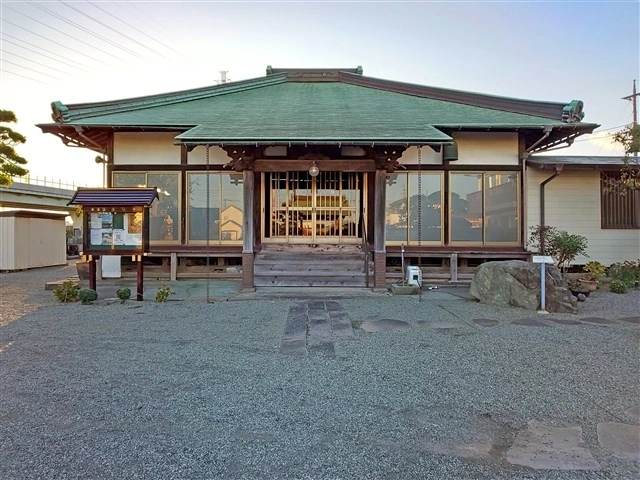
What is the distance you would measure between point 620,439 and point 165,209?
10284 millimetres

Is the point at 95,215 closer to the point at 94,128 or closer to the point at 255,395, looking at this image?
the point at 94,128

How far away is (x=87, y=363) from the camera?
438 cm

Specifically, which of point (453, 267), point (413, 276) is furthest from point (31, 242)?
point (453, 267)

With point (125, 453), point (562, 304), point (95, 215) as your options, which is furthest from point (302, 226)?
point (125, 453)

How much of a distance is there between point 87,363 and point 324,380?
8.97ft

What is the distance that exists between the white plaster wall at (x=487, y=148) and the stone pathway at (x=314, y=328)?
5721mm

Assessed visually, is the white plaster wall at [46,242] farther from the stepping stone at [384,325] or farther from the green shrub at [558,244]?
the green shrub at [558,244]

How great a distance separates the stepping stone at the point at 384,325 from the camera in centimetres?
584

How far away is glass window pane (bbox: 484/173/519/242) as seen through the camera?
10.4 m

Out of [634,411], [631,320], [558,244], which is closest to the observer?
[634,411]

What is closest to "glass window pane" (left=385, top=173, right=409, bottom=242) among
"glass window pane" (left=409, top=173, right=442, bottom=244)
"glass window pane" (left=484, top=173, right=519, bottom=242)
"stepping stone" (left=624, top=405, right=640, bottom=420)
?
"glass window pane" (left=409, top=173, right=442, bottom=244)

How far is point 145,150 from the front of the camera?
10445mm

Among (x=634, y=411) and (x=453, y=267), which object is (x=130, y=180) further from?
(x=634, y=411)

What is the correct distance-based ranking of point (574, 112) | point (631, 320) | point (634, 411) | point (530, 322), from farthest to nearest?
point (574, 112) → point (631, 320) → point (530, 322) → point (634, 411)
